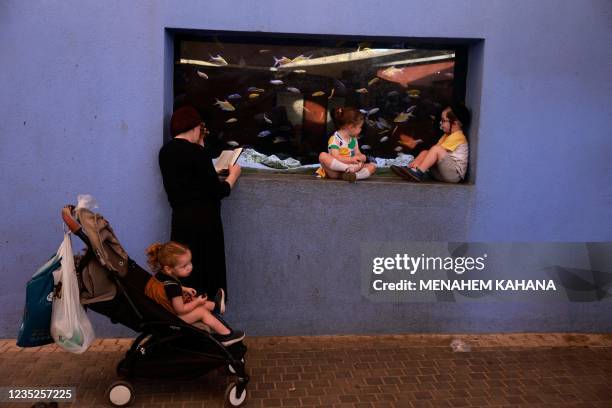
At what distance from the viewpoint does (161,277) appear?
445 cm

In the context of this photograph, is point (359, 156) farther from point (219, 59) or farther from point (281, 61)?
point (219, 59)

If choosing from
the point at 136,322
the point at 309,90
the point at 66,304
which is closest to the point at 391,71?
the point at 309,90

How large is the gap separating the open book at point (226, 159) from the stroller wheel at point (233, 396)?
1.79 m

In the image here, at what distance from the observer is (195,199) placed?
16.5ft

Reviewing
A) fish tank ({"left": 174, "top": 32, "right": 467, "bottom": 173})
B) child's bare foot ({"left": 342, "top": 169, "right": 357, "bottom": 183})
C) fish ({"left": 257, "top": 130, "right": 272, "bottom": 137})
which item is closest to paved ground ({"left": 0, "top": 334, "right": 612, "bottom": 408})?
child's bare foot ({"left": 342, "top": 169, "right": 357, "bottom": 183})

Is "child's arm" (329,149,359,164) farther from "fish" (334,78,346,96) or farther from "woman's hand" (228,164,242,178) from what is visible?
"woman's hand" (228,164,242,178)

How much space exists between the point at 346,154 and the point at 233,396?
7.49 feet

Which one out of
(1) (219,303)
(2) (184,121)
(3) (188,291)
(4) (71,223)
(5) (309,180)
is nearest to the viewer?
(4) (71,223)

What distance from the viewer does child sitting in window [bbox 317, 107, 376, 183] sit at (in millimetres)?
5629

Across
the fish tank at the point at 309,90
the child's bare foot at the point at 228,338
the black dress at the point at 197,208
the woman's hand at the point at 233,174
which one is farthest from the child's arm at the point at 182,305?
the fish tank at the point at 309,90

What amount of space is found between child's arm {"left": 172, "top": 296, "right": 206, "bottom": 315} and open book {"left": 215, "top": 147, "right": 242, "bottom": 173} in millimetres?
1308

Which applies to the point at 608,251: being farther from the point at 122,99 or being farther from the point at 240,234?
the point at 122,99

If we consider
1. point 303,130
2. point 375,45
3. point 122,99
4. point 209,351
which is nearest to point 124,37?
point 122,99

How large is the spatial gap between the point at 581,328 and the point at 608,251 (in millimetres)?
720
